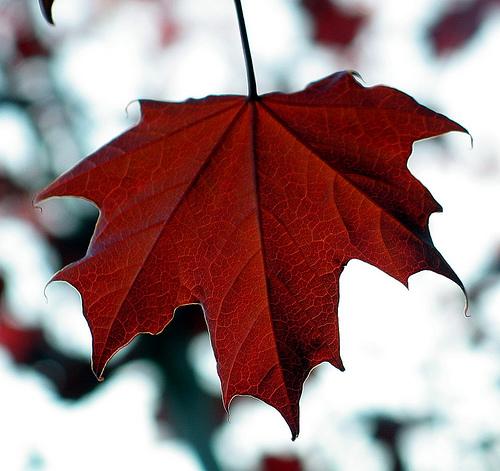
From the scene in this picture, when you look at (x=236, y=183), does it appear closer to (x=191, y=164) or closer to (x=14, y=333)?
(x=191, y=164)

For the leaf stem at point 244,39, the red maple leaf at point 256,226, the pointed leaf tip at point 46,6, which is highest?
the pointed leaf tip at point 46,6

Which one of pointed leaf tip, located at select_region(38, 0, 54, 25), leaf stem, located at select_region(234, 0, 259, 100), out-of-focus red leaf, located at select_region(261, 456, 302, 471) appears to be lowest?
out-of-focus red leaf, located at select_region(261, 456, 302, 471)

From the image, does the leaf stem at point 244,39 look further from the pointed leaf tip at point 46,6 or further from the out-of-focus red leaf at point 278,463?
the out-of-focus red leaf at point 278,463

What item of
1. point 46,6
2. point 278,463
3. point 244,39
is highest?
point 46,6

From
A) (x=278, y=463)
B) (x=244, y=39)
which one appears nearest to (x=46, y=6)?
(x=244, y=39)

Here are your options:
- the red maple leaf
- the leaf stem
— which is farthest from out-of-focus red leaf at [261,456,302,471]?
the leaf stem

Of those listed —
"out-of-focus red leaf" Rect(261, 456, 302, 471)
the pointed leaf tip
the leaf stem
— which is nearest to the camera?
the pointed leaf tip

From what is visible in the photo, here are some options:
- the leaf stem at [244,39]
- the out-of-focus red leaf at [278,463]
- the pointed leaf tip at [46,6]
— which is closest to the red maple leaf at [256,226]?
the leaf stem at [244,39]

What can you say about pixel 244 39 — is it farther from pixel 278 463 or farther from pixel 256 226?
pixel 278 463

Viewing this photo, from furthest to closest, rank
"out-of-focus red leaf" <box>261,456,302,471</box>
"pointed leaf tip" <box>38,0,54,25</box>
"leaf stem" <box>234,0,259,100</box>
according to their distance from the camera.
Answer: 1. "out-of-focus red leaf" <box>261,456,302,471</box>
2. "leaf stem" <box>234,0,259,100</box>
3. "pointed leaf tip" <box>38,0,54,25</box>

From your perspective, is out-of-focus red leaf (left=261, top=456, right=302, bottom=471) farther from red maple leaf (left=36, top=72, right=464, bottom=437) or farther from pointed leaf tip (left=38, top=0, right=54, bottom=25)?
pointed leaf tip (left=38, top=0, right=54, bottom=25)
